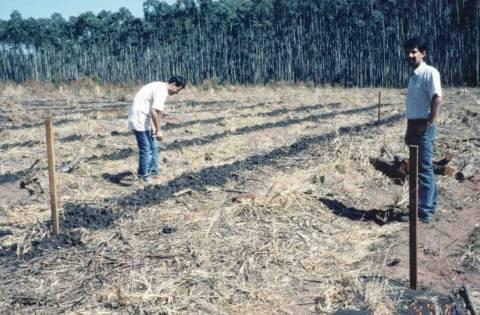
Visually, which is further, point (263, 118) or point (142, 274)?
point (263, 118)

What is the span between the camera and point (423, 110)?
4.92 meters

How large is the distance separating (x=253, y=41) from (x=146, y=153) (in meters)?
33.6

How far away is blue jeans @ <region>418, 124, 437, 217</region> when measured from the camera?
4926 millimetres

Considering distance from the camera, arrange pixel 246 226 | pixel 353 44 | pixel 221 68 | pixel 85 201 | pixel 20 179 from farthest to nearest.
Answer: pixel 221 68
pixel 353 44
pixel 20 179
pixel 85 201
pixel 246 226

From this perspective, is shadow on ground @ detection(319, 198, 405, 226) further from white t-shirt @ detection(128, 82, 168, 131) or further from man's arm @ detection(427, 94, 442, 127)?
white t-shirt @ detection(128, 82, 168, 131)

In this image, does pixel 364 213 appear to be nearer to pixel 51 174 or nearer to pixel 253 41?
pixel 51 174

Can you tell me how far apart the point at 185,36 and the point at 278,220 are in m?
40.1

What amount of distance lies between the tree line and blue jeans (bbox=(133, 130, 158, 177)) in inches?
936

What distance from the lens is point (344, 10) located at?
3369cm

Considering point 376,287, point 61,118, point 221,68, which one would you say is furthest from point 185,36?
point 376,287

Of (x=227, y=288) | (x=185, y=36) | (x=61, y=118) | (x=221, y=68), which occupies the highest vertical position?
(x=185, y=36)

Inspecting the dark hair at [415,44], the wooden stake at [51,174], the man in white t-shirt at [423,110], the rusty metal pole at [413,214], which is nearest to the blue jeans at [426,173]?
the man in white t-shirt at [423,110]

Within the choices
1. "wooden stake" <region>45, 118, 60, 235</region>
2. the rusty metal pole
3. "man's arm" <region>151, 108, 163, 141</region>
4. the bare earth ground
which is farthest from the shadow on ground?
"wooden stake" <region>45, 118, 60, 235</region>

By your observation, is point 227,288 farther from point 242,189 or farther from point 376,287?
point 242,189
